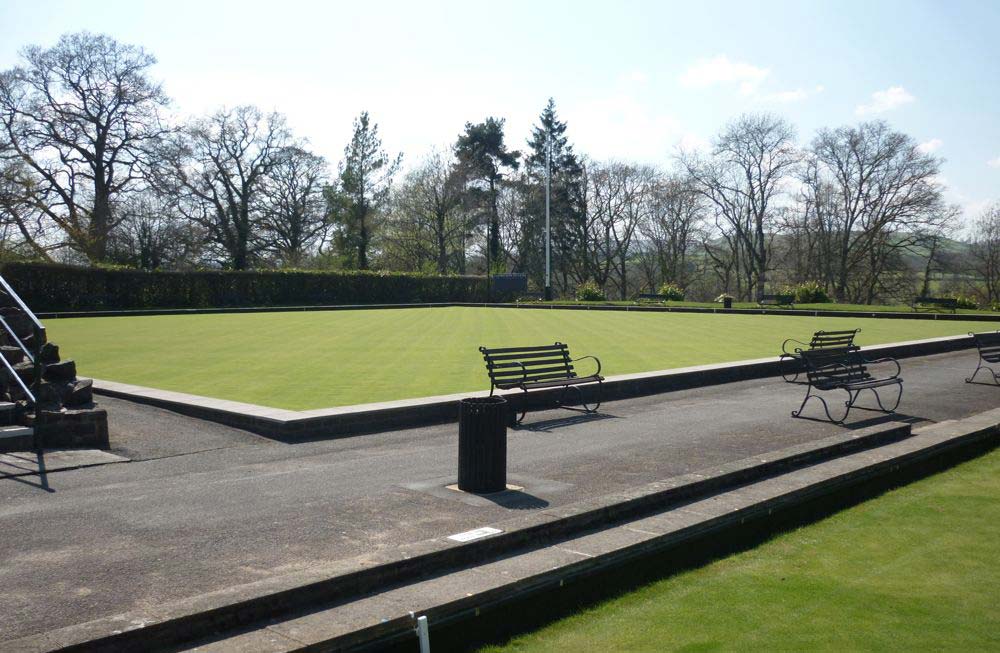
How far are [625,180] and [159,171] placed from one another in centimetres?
3681

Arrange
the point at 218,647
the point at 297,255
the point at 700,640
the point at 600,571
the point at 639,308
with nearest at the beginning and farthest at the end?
the point at 218,647
the point at 700,640
the point at 600,571
the point at 639,308
the point at 297,255

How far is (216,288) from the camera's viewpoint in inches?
1656

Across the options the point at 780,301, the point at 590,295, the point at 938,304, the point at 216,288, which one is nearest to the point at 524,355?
the point at 938,304

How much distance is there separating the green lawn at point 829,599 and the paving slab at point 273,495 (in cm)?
121

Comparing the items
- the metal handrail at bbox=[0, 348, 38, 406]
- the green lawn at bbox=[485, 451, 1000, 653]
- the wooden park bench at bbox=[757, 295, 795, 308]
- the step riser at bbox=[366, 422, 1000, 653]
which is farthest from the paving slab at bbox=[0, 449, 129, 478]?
the wooden park bench at bbox=[757, 295, 795, 308]

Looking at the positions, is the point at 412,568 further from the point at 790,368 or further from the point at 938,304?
the point at 938,304

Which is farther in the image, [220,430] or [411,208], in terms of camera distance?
[411,208]

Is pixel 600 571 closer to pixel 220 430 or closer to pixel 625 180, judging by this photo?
pixel 220 430

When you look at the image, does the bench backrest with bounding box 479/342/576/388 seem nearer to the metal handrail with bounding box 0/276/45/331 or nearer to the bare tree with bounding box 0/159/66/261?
the metal handrail with bounding box 0/276/45/331

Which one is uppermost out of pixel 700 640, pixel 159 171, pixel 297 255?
pixel 159 171

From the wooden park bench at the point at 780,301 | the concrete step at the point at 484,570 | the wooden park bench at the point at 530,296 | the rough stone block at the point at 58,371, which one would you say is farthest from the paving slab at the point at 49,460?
the wooden park bench at the point at 530,296

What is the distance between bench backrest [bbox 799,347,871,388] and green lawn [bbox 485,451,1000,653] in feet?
12.3

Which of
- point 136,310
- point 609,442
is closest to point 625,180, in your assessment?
point 136,310

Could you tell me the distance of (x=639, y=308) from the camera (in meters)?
43.0
